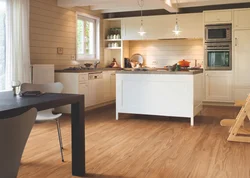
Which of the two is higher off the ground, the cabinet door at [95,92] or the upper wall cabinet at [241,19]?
the upper wall cabinet at [241,19]

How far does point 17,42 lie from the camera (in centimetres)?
509

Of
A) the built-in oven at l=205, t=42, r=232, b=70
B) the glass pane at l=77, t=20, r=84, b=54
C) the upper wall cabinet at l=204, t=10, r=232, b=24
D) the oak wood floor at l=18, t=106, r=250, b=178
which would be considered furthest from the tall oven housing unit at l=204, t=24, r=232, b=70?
the glass pane at l=77, t=20, r=84, b=54

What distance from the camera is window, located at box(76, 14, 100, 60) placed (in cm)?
725

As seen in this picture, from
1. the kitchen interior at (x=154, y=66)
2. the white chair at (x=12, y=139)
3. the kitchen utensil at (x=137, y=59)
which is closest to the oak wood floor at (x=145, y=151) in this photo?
the kitchen interior at (x=154, y=66)

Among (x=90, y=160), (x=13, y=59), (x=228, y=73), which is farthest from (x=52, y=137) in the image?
(x=228, y=73)

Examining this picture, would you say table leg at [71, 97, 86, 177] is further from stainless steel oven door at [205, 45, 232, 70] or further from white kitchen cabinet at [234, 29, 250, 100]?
white kitchen cabinet at [234, 29, 250, 100]

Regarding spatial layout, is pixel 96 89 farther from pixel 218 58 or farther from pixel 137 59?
pixel 218 58

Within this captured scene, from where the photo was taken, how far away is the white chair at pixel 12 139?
146 centimetres

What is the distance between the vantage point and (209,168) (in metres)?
2.93

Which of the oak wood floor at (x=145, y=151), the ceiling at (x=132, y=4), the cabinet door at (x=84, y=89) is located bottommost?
the oak wood floor at (x=145, y=151)

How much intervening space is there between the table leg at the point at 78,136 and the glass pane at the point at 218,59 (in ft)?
16.0

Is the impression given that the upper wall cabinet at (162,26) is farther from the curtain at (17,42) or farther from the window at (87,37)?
the curtain at (17,42)

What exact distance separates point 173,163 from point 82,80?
340 centimetres

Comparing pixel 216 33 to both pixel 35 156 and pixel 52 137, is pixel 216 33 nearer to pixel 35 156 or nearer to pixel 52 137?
pixel 52 137
